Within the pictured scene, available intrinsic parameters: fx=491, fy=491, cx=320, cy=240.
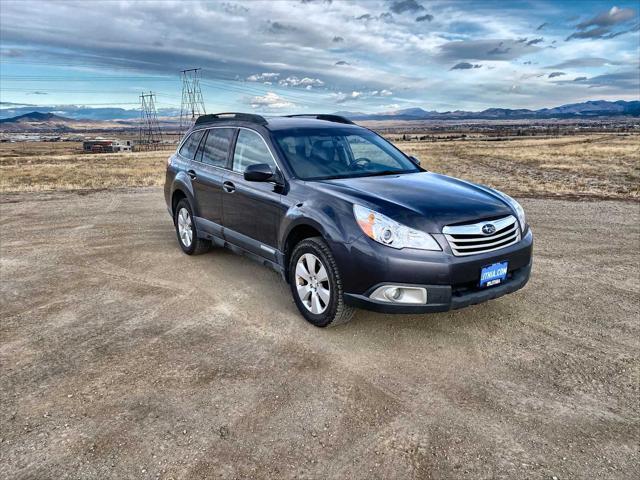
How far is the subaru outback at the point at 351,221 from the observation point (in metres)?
3.78

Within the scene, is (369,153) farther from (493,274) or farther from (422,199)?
(493,274)

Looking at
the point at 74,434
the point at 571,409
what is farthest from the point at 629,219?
the point at 74,434

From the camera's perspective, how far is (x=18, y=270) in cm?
626

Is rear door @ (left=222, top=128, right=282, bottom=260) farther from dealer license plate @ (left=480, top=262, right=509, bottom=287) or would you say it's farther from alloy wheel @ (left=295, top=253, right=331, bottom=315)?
dealer license plate @ (left=480, top=262, right=509, bottom=287)

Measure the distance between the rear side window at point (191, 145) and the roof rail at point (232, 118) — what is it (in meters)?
0.17

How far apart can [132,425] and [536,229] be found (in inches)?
287

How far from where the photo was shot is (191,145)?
667 cm

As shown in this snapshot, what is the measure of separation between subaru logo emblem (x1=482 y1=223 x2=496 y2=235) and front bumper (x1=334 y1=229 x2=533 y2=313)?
6.7 inches

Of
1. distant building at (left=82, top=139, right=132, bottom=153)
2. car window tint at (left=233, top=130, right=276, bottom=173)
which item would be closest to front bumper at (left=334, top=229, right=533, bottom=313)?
car window tint at (left=233, top=130, right=276, bottom=173)

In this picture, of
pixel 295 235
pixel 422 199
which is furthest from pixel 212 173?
pixel 422 199

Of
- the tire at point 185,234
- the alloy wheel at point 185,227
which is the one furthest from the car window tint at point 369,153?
the alloy wheel at point 185,227

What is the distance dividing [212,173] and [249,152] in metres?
0.79

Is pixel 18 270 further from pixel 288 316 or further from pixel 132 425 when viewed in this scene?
pixel 132 425

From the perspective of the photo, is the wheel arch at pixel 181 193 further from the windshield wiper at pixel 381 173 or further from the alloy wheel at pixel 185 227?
the windshield wiper at pixel 381 173
